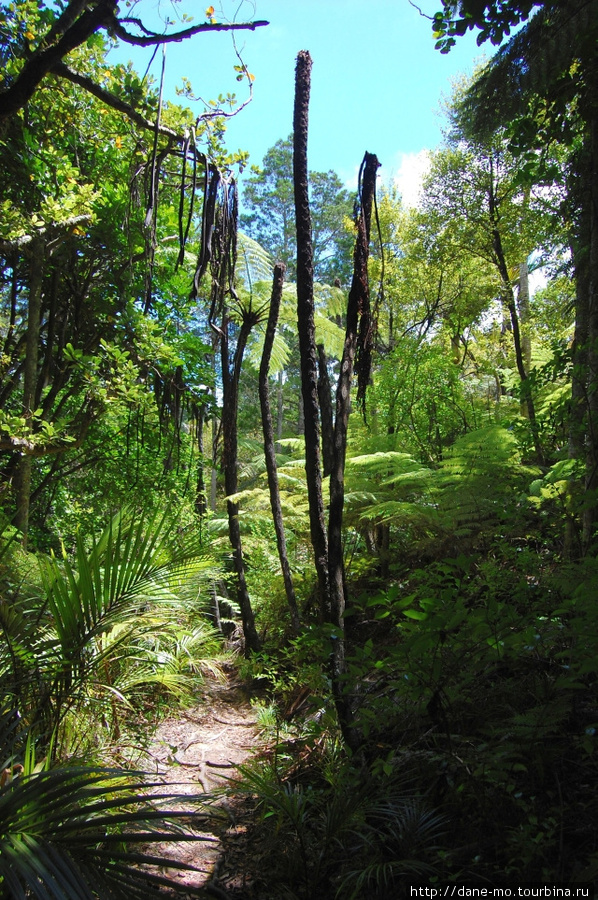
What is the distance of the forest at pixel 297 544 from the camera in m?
2.65

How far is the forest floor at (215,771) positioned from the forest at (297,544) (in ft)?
0.24

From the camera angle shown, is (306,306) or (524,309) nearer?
(306,306)

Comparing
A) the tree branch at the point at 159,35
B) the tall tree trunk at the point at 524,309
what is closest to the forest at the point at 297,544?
the tree branch at the point at 159,35

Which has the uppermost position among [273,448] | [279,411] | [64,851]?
[279,411]

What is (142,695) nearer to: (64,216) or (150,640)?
(150,640)

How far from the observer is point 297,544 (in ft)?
27.7

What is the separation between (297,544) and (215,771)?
3.94m

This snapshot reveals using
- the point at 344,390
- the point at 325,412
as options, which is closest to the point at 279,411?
the point at 325,412

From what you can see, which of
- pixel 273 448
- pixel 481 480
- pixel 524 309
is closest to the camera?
pixel 481 480

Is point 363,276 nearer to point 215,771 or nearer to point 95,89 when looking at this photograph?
point 95,89

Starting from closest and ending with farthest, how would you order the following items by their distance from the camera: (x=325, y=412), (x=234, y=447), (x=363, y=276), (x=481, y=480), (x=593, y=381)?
1. (x=593, y=381)
2. (x=363, y=276)
3. (x=481, y=480)
4. (x=234, y=447)
5. (x=325, y=412)

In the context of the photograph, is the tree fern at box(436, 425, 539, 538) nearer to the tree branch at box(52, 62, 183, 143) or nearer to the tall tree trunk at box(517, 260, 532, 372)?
the tree branch at box(52, 62, 183, 143)

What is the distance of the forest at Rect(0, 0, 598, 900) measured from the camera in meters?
2.65

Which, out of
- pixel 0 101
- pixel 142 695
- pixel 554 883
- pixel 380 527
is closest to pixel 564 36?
pixel 0 101
